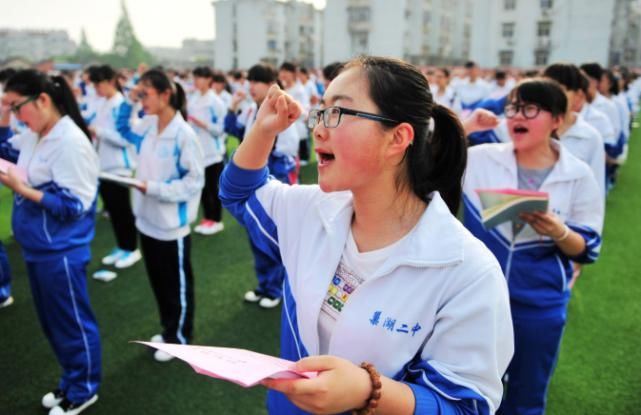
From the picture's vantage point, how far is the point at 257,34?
1783 inches

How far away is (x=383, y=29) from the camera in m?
40.8

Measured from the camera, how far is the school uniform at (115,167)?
4852 millimetres

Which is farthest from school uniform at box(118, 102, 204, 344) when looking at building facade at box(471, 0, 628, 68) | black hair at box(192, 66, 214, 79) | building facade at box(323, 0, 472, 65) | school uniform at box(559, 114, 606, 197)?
building facade at box(323, 0, 472, 65)

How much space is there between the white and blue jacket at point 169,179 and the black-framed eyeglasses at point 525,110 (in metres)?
1.97

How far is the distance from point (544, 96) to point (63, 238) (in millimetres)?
2431

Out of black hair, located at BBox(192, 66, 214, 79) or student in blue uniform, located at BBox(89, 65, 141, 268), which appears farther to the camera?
black hair, located at BBox(192, 66, 214, 79)

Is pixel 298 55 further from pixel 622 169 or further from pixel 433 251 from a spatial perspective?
pixel 433 251

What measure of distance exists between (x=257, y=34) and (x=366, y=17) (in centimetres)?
1068

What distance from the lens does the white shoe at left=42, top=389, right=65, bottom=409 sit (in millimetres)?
2688

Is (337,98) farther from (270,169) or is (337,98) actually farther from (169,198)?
(270,169)

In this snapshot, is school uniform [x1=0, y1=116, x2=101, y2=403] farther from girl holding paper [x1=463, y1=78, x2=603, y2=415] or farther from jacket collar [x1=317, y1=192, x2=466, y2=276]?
girl holding paper [x1=463, y1=78, x2=603, y2=415]

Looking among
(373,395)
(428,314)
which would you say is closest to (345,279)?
(428,314)

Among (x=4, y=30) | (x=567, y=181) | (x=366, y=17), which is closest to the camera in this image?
(x=567, y=181)

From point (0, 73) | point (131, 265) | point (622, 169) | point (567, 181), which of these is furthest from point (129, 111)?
point (622, 169)
